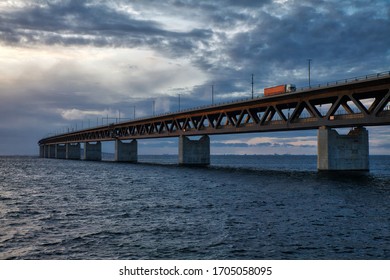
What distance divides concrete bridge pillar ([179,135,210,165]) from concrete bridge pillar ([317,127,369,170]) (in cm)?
4899

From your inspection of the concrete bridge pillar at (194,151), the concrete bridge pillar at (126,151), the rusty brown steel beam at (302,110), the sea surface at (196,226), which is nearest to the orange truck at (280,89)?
the rusty brown steel beam at (302,110)

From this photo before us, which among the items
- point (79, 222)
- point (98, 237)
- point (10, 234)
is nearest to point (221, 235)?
point (98, 237)

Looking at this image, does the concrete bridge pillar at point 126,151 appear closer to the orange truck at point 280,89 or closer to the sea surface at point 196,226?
the orange truck at point 280,89

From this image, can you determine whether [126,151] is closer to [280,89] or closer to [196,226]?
[280,89]

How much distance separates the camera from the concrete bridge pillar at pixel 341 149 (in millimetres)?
68938

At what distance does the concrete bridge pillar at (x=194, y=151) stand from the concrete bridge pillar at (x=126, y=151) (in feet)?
162

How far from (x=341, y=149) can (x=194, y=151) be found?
53.1m

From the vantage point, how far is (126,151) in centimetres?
16100

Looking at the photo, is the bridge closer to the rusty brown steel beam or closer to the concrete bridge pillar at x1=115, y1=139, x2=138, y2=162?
the rusty brown steel beam

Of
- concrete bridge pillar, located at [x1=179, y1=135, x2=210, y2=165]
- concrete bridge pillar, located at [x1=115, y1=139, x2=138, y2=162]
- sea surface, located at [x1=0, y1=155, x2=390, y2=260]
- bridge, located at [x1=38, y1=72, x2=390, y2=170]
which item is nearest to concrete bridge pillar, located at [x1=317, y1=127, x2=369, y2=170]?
bridge, located at [x1=38, y1=72, x2=390, y2=170]

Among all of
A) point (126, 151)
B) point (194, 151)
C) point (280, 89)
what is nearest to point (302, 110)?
point (280, 89)
